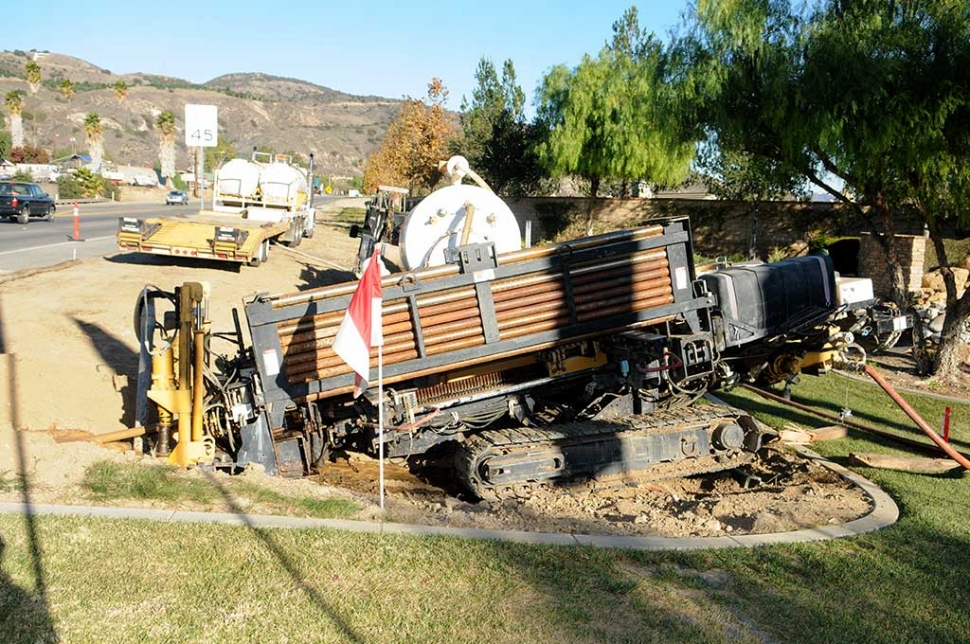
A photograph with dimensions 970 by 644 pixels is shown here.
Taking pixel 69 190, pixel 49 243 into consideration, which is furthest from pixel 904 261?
pixel 69 190

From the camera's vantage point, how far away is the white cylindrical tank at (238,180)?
22.8 m

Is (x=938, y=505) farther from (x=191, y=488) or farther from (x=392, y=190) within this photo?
(x=392, y=190)

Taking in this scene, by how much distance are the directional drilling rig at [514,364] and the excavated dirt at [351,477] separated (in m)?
0.36

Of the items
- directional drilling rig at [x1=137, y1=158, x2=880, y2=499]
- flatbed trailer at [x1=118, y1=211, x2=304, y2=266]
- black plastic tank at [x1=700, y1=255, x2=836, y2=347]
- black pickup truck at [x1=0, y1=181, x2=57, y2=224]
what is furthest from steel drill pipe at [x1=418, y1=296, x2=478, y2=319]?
black pickup truck at [x1=0, y1=181, x2=57, y2=224]

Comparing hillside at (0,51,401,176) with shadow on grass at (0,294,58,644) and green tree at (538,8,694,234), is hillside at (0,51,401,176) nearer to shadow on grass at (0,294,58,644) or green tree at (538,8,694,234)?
green tree at (538,8,694,234)

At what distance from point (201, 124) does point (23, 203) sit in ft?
26.8

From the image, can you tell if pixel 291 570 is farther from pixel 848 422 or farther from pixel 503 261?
pixel 848 422

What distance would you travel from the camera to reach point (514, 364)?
8.65 metres

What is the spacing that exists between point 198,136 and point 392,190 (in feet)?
43.2

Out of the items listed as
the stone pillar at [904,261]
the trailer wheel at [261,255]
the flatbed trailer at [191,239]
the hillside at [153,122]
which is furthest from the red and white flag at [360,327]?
the hillside at [153,122]

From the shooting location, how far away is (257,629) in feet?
15.8

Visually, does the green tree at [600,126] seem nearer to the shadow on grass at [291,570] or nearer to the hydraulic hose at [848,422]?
the hydraulic hose at [848,422]

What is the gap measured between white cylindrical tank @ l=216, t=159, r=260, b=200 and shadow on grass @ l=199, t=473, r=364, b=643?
56.0ft

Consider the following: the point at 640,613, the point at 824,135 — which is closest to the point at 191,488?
the point at 640,613
